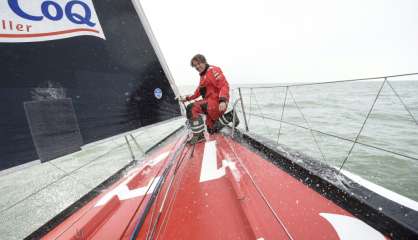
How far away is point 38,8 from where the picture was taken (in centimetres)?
123

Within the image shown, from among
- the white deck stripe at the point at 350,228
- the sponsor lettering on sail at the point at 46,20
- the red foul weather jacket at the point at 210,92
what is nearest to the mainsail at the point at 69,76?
the sponsor lettering on sail at the point at 46,20

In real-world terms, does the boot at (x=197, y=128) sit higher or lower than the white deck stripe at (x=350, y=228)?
higher

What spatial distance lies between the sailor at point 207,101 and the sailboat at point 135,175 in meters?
0.66

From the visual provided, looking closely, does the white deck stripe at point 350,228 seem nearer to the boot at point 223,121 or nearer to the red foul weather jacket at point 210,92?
the red foul weather jacket at point 210,92

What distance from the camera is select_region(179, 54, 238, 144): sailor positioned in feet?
8.58

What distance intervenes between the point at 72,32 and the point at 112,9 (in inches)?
15.8

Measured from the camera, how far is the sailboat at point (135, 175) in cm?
102

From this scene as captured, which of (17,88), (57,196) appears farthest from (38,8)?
(57,196)

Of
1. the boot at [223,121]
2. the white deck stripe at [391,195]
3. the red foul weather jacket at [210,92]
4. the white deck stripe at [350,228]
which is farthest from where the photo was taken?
the boot at [223,121]

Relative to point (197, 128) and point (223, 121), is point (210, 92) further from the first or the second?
point (197, 128)

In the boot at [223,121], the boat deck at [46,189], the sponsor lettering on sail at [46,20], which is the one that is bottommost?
the boat deck at [46,189]

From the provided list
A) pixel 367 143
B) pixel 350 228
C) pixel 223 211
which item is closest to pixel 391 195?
pixel 350 228

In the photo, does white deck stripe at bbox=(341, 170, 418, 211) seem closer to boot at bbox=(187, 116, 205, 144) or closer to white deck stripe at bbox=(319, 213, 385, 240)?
white deck stripe at bbox=(319, 213, 385, 240)

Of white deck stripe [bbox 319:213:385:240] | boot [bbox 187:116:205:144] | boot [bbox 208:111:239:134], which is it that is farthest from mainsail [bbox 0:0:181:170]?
white deck stripe [bbox 319:213:385:240]
